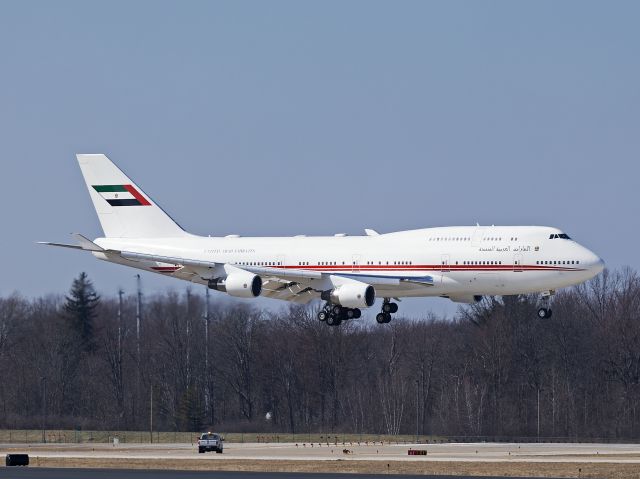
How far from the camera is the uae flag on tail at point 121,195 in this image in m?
103

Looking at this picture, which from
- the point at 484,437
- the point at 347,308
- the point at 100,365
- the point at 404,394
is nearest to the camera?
the point at 347,308

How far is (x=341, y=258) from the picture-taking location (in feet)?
306

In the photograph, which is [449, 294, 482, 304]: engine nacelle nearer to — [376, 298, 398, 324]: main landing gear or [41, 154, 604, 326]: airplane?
[41, 154, 604, 326]: airplane

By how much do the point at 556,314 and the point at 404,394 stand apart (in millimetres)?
15854

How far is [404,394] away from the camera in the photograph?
5123 inches

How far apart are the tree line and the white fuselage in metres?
27.9

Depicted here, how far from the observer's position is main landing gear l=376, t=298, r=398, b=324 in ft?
315

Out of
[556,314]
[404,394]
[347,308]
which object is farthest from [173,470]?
[556,314]

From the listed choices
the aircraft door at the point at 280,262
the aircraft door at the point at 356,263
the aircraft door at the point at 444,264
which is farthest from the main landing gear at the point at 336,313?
the aircraft door at the point at 444,264

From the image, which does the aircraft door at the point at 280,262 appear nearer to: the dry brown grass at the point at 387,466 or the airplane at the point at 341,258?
the airplane at the point at 341,258

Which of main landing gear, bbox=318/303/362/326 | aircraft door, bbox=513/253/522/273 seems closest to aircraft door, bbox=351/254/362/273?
main landing gear, bbox=318/303/362/326

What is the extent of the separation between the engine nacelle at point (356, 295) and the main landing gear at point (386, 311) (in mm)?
5174

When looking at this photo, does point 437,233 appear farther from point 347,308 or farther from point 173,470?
point 173,470

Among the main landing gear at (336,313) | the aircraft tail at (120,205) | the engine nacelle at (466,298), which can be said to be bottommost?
the main landing gear at (336,313)
